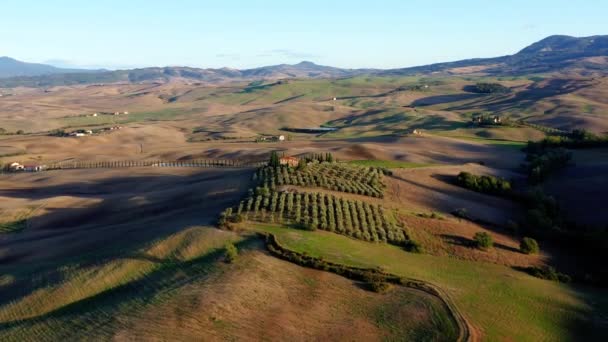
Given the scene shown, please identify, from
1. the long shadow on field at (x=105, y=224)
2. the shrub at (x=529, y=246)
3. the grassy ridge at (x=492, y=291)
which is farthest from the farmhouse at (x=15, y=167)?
the shrub at (x=529, y=246)

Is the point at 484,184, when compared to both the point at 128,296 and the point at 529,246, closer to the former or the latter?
the point at 529,246

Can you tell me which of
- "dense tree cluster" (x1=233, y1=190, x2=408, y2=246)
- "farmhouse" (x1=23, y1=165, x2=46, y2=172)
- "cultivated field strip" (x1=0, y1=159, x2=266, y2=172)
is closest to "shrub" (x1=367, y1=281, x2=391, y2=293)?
"dense tree cluster" (x1=233, y1=190, x2=408, y2=246)

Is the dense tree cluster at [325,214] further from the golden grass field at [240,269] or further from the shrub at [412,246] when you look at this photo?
the golden grass field at [240,269]

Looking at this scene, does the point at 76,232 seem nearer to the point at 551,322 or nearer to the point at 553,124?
the point at 551,322

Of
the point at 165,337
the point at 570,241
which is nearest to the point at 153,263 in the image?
the point at 165,337

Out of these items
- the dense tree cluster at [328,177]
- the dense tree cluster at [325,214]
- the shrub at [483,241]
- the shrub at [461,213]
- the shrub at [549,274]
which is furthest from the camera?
the dense tree cluster at [328,177]

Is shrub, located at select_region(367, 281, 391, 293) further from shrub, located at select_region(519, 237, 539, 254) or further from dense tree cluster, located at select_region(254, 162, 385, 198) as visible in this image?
dense tree cluster, located at select_region(254, 162, 385, 198)
